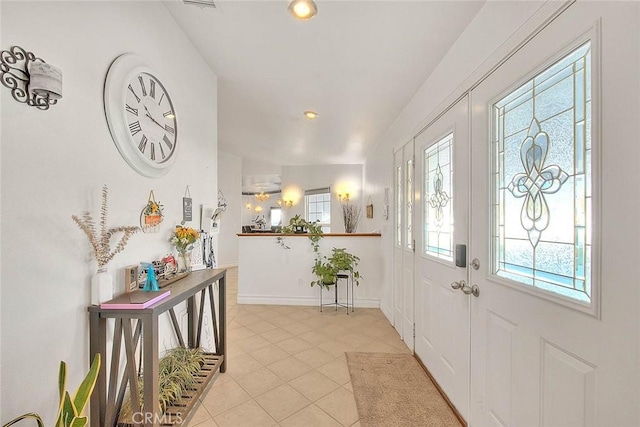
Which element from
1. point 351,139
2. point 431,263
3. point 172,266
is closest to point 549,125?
point 431,263

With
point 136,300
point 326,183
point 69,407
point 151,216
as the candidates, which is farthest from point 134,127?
point 326,183

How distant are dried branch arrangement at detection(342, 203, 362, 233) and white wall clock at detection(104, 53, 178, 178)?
215 inches

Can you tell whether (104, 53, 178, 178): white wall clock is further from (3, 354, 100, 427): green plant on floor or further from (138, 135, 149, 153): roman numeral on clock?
(3, 354, 100, 427): green plant on floor

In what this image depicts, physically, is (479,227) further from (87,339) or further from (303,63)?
(87,339)

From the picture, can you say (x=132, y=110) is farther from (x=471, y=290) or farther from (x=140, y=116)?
(x=471, y=290)

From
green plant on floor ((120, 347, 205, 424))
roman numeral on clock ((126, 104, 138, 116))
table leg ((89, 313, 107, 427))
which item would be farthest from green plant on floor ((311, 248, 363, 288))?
roman numeral on clock ((126, 104, 138, 116))

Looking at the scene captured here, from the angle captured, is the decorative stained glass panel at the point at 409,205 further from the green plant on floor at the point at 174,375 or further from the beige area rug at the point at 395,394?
the green plant on floor at the point at 174,375

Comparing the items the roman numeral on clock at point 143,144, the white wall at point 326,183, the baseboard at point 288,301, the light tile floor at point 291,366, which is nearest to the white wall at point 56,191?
the roman numeral on clock at point 143,144

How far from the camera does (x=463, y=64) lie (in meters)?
1.81

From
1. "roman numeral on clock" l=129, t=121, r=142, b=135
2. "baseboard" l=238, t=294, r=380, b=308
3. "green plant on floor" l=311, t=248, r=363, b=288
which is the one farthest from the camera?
"baseboard" l=238, t=294, r=380, b=308

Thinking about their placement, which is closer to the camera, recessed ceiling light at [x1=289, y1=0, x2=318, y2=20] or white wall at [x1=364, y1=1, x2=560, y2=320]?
white wall at [x1=364, y1=1, x2=560, y2=320]

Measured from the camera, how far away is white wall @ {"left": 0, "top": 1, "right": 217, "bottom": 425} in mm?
902

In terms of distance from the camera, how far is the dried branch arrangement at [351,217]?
273 inches

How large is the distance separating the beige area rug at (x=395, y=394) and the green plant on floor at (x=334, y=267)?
136 cm
